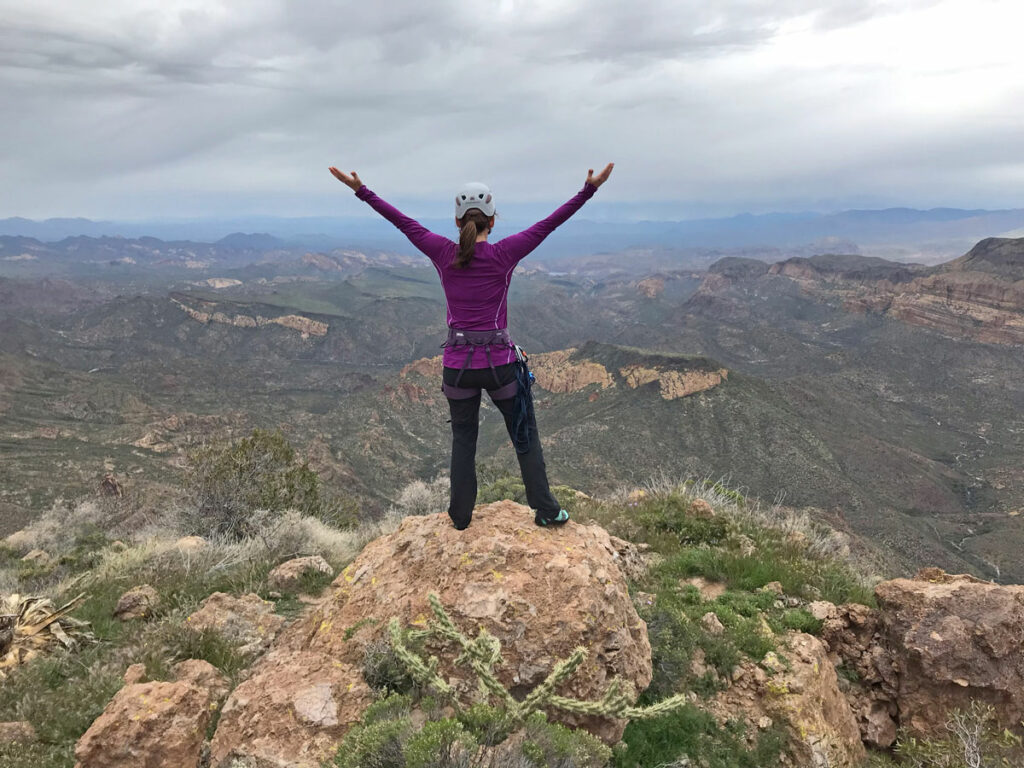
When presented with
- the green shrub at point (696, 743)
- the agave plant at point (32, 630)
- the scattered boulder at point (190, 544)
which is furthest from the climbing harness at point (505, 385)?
the scattered boulder at point (190, 544)

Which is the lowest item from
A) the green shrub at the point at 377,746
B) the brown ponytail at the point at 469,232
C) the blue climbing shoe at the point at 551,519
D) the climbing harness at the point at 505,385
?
the blue climbing shoe at the point at 551,519

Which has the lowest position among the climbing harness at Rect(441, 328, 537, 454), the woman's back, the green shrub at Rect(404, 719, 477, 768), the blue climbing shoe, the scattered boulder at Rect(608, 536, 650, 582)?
the scattered boulder at Rect(608, 536, 650, 582)

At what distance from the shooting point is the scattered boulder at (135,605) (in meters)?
5.38

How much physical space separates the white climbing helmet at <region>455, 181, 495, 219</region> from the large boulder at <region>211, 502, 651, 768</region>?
294 cm

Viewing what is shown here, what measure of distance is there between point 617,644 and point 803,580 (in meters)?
3.45

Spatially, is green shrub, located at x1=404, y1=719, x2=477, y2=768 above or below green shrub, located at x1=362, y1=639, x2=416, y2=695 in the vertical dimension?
above

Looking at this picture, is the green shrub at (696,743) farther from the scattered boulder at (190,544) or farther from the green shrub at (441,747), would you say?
the scattered boulder at (190,544)

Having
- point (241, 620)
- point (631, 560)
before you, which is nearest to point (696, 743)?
point (631, 560)

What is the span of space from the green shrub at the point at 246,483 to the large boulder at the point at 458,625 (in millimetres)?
7552

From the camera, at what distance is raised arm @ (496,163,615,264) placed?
4414mm

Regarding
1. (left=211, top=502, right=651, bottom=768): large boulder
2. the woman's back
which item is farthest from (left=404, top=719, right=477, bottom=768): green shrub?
the woman's back

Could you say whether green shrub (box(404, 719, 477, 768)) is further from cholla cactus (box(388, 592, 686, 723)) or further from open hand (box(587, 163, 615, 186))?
open hand (box(587, 163, 615, 186))

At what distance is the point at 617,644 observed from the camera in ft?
12.4

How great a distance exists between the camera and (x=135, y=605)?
18.0ft
